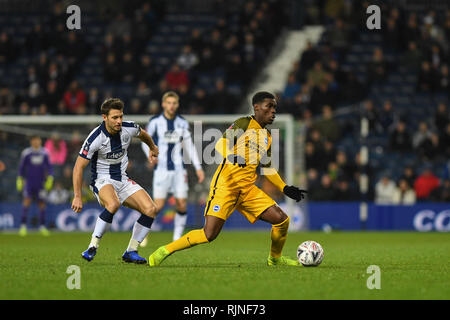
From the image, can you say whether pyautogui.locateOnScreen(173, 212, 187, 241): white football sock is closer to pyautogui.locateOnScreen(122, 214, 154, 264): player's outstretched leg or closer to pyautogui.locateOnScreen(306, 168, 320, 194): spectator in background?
pyautogui.locateOnScreen(122, 214, 154, 264): player's outstretched leg

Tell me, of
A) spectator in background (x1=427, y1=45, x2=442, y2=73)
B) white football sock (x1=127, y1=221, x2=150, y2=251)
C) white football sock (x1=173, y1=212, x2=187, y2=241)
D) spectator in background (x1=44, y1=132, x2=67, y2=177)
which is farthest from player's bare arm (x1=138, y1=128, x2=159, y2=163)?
spectator in background (x1=427, y1=45, x2=442, y2=73)

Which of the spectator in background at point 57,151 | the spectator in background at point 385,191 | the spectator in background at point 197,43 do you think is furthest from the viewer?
the spectator in background at point 197,43

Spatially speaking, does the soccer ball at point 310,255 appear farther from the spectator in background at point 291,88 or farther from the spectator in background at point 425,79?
the spectator in background at point 425,79

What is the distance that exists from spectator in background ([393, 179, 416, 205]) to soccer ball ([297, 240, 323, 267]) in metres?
11.4

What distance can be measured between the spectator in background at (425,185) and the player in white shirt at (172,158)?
8706mm

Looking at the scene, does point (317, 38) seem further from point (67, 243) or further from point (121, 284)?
point (121, 284)

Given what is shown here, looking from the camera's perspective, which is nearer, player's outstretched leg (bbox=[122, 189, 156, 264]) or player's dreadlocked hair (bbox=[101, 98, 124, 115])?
player's dreadlocked hair (bbox=[101, 98, 124, 115])

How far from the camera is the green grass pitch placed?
296 inches

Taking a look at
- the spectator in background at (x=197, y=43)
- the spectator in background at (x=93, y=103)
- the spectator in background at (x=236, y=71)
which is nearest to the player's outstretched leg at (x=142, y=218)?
the spectator in background at (x=93, y=103)

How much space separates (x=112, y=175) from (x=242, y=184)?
1.83 meters

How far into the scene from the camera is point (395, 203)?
21219 millimetres

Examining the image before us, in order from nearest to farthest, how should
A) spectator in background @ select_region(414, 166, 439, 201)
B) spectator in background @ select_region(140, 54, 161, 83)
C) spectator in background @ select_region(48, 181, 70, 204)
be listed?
spectator in background @ select_region(48, 181, 70, 204) → spectator in background @ select_region(414, 166, 439, 201) → spectator in background @ select_region(140, 54, 161, 83)

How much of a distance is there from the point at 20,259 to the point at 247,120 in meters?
3.87

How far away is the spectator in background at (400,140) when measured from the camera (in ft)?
72.8
